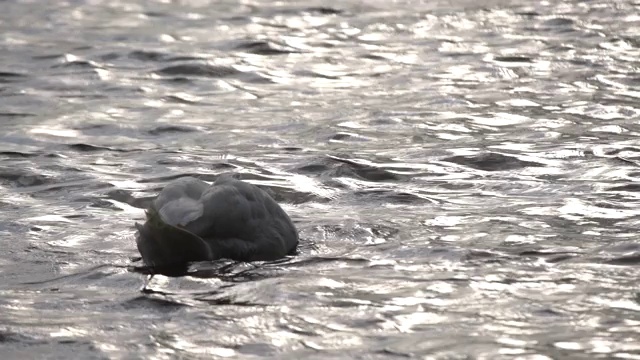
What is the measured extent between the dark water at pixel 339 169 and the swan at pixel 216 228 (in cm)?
9

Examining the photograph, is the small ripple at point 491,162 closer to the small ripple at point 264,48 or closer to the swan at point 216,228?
the swan at point 216,228

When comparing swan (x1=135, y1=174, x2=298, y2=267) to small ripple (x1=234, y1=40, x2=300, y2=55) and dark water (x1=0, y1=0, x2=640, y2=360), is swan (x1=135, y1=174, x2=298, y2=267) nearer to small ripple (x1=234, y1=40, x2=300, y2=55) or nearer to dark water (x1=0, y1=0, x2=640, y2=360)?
dark water (x1=0, y1=0, x2=640, y2=360)

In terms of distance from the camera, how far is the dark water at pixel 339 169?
4.64 meters

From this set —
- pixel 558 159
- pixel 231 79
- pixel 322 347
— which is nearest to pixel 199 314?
pixel 322 347

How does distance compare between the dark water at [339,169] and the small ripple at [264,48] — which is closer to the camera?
the dark water at [339,169]

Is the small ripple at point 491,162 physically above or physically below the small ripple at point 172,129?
above

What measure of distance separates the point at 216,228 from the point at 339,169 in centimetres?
184

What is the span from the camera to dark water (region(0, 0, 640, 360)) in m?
4.64

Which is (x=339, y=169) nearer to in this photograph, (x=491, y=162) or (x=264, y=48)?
(x=491, y=162)

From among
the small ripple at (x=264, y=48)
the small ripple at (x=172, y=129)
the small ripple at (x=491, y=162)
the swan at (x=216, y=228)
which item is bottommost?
the small ripple at (x=172, y=129)

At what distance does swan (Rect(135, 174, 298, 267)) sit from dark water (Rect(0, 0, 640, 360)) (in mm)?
92

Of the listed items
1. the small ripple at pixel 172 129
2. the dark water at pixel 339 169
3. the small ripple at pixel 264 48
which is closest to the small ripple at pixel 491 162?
the dark water at pixel 339 169

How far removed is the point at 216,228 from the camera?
5355 millimetres

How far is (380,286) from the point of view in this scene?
200 inches
